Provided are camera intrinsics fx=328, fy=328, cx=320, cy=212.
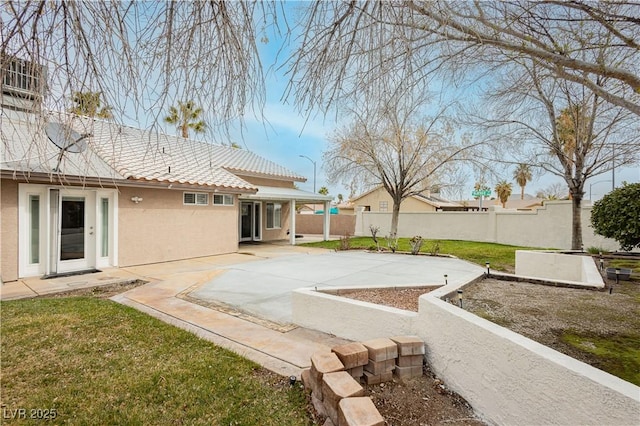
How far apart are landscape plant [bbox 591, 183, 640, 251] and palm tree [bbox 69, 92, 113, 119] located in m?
12.7

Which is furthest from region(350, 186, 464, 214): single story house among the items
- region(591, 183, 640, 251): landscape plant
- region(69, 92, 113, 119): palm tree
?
region(69, 92, 113, 119): palm tree

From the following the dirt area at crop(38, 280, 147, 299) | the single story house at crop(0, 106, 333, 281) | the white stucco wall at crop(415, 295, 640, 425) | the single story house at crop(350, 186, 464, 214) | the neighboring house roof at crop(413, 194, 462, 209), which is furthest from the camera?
the neighboring house roof at crop(413, 194, 462, 209)

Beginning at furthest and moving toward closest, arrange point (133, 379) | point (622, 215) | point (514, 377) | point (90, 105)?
1. point (622, 215)
2. point (133, 379)
3. point (514, 377)
4. point (90, 105)

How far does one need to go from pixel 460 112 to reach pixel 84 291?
12462 mm

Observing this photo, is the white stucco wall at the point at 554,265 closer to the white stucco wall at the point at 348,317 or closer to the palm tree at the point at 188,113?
the white stucco wall at the point at 348,317

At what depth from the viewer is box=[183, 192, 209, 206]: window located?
1366 centimetres

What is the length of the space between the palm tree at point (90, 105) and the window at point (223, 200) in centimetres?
1257

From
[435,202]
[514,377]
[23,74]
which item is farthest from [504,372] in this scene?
[435,202]

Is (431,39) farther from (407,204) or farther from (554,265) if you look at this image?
(407,204)

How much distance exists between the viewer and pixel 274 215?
22078mm

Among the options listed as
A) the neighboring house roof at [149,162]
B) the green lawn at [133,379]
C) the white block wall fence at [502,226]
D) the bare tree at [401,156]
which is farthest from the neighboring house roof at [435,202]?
the green lawn at [133,379]

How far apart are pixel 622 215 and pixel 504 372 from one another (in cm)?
1010

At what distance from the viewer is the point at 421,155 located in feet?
61.6

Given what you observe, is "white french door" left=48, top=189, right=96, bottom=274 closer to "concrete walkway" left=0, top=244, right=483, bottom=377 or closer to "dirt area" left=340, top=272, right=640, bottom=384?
"concrete walkway" left=0, top=244, right=483, bottom=377
